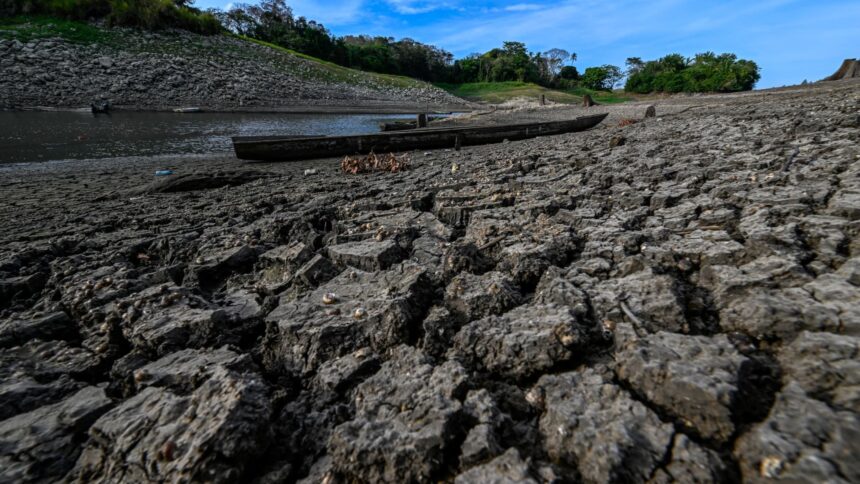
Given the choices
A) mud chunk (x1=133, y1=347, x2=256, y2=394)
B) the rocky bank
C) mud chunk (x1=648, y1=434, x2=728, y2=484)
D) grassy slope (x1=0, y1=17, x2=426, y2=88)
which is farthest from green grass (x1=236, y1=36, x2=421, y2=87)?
mud chunk (x1=648, y1=434, x2=728, y2=484)

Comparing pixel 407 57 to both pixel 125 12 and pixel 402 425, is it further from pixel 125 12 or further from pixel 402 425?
pixel 402 425

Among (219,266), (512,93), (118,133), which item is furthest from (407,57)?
(219,266)

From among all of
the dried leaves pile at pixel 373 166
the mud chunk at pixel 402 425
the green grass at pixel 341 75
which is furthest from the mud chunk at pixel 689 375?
the green grass at pixel 341 75

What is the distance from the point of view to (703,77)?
4956 centimetres

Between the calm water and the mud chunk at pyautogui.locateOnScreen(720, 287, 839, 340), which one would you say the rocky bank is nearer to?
the calm water

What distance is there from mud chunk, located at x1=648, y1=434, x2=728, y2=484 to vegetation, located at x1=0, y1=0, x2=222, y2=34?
168 ft

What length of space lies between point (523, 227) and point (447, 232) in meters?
0.65

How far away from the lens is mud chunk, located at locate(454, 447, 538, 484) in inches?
39.8

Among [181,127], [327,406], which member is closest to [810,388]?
[327,406]

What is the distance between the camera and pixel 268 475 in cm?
121

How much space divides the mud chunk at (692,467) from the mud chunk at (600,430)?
25 millimetres

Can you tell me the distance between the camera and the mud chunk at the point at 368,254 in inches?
99.1

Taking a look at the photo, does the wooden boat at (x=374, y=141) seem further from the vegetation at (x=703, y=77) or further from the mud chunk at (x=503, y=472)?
the vegetation at (x=703, y=77)

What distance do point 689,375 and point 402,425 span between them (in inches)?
38.4
